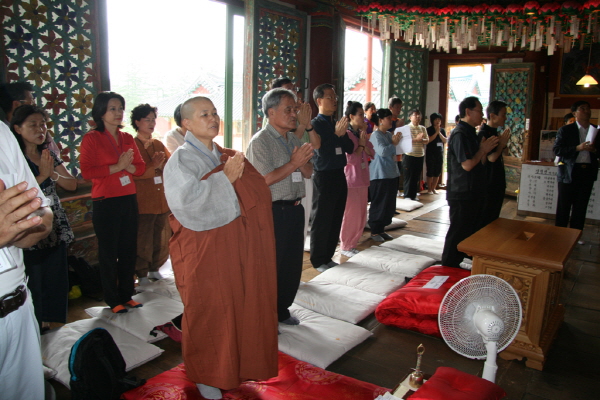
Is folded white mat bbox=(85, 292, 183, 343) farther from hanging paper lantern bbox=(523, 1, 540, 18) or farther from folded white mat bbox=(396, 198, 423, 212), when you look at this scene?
hanging paper lantern bbox=(523, 1, 540, 18)

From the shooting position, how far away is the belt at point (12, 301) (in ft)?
4.01

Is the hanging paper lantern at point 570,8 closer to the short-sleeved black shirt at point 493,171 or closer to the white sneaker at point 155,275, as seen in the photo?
the short-sleeved black shirt at point 493,171

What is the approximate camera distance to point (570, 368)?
2.44 meters

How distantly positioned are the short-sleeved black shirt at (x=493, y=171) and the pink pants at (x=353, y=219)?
1.19m

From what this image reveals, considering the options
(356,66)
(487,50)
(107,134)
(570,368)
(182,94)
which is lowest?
(570,368)

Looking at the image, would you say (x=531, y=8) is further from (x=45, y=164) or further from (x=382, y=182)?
(x=45, y=164)

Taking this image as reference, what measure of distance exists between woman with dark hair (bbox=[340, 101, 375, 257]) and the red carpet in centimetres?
224

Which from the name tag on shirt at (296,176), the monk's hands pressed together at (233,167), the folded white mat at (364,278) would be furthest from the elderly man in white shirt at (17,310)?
the folded white mat at (364,278)

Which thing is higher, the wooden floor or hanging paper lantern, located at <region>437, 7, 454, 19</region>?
hanging paper lantern, located at <region>437, 7, 454, 19</region>

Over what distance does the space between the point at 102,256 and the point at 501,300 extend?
2276mm

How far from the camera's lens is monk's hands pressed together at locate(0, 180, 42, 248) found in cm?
104

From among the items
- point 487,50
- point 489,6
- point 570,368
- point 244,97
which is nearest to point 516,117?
point 487,50

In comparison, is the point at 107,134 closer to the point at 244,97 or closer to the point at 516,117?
the point at 244,97

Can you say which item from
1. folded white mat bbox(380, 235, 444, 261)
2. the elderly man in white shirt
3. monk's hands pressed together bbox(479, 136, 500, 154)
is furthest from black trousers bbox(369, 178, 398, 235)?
the elderly man in white shirt
